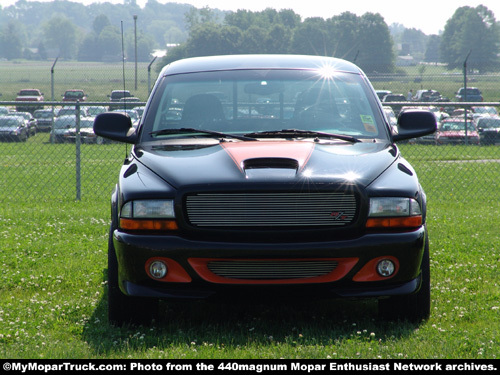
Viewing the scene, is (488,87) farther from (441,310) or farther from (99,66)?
(441,310)

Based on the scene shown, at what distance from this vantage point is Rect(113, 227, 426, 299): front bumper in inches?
146

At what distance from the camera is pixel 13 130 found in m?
14.9

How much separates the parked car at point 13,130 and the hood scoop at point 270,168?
36.0 feet

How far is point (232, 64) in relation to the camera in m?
5.23

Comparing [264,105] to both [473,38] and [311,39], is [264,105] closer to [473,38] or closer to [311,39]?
[311,39]

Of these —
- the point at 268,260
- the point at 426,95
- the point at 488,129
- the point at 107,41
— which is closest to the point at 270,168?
the point at 268,260

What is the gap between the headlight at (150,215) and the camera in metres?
3.80

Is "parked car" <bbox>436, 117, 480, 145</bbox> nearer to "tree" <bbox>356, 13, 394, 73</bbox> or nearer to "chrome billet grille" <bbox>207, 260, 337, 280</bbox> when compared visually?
"chrome billet grille" <bbox>207, 260, 337, 280</bbox>

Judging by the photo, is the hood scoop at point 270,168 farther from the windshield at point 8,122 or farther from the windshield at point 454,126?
the windshield at point 8,122

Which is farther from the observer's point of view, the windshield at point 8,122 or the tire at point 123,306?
the windshield at point 8,122

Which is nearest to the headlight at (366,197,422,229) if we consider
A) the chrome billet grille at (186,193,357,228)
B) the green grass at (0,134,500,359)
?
the chrome billet grille at (186,193,357,228)

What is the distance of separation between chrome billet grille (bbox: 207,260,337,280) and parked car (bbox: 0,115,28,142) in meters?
11.1

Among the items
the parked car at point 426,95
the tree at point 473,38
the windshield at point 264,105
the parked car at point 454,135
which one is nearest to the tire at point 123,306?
the windshield at point 264,105
